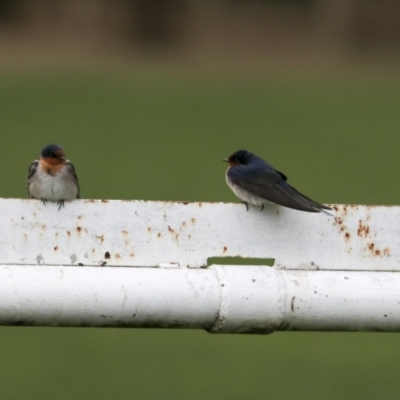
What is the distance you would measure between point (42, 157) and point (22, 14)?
61.0ft

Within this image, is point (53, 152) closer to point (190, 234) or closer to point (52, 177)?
point (52, 177)

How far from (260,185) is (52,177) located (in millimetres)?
997

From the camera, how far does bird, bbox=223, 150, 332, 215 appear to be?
14.0 ft

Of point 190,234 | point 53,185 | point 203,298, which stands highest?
point 53,185

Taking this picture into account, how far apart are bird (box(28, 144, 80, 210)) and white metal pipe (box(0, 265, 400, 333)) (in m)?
1.82

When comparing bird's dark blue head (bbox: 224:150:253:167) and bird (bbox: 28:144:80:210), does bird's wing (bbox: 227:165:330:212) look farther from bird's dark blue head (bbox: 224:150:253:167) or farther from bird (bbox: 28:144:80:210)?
bird (bbox: 28:144:80:210)

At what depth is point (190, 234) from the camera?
352 centimetres

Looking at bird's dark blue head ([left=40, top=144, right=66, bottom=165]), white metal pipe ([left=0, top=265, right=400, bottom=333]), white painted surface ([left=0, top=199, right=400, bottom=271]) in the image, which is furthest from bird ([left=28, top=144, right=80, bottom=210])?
white metal pipe ([left=0, top=265, right=400, bottom=333])

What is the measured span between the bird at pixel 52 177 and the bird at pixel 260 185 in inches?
24.7

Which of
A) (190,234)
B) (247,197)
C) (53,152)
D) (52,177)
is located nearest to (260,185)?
(247,197)

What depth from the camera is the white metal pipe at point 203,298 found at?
3229 mm

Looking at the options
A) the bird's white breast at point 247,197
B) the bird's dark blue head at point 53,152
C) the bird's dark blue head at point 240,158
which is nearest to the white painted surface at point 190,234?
the bird's white breast at point 247,197

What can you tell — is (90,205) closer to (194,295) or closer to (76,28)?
(194,295)

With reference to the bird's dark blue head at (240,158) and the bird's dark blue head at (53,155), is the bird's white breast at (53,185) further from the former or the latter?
the bird's dark blue head at (240,158)
